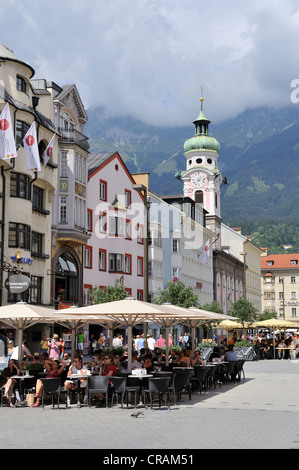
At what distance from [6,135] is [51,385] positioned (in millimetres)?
21074

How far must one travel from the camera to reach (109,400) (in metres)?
19.4

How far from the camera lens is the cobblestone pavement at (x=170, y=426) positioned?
38.9 feet

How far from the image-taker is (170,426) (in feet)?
46.9

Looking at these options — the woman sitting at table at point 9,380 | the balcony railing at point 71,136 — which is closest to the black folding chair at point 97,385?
the woman sitting at table at point 9,380

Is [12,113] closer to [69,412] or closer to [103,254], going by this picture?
[103,254]

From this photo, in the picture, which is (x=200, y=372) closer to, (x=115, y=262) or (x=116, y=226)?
(x=115, y=262)

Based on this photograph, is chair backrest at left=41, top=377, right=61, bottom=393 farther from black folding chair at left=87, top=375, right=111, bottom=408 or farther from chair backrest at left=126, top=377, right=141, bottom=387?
chair backrest at left=126, top=377, right=141, bottom=387

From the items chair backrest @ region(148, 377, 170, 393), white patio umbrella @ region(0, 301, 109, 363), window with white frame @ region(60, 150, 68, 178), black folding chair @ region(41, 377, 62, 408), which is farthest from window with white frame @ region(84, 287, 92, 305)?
chair backrest @ region(148, 377, 170, 393)

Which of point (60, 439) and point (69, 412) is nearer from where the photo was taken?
point (60, 439)

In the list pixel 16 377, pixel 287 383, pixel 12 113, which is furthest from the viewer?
pixel 12 113

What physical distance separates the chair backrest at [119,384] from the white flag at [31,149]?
74.0 ft

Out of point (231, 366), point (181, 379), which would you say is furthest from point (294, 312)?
point (181, 379)
